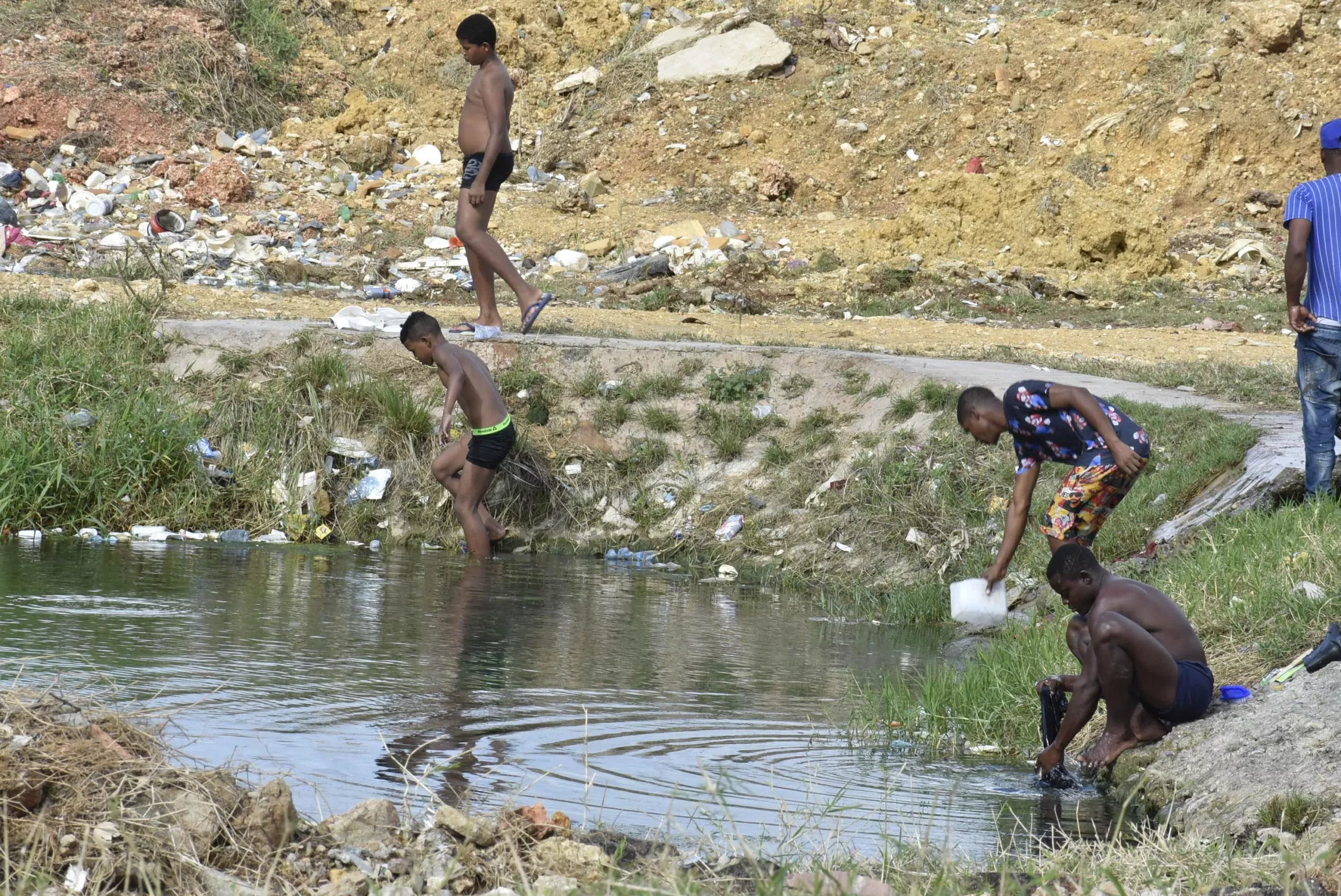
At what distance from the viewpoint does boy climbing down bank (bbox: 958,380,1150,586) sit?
5.68 meters

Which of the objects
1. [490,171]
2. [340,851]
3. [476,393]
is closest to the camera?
[340,851]

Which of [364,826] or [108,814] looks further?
[364,826]

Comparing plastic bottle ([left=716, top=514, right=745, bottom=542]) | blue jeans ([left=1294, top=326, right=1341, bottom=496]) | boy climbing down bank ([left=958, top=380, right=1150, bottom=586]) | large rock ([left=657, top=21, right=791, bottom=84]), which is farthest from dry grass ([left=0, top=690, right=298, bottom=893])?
large rock ([left=657, top=21, right=791, bottom=84])

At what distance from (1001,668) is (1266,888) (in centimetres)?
255

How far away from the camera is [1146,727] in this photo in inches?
193

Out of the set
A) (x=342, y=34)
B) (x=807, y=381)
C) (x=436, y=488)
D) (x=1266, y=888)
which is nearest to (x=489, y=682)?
(x=1266, y=888)

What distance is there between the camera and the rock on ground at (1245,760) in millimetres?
4219

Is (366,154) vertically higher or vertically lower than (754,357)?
higher

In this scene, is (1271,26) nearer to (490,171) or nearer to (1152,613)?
(490,171)

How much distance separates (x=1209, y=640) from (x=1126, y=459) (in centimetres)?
83

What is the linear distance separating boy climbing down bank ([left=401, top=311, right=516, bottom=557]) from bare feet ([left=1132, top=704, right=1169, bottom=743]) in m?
4.16

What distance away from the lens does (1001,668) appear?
580 centimetres

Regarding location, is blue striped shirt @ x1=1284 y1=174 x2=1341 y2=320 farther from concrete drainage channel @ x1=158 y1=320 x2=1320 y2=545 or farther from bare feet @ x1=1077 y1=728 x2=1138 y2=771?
bare feet @ x1=1077 y1=728 x2=1138 y2=771

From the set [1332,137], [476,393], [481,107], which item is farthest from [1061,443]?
[481,107]
